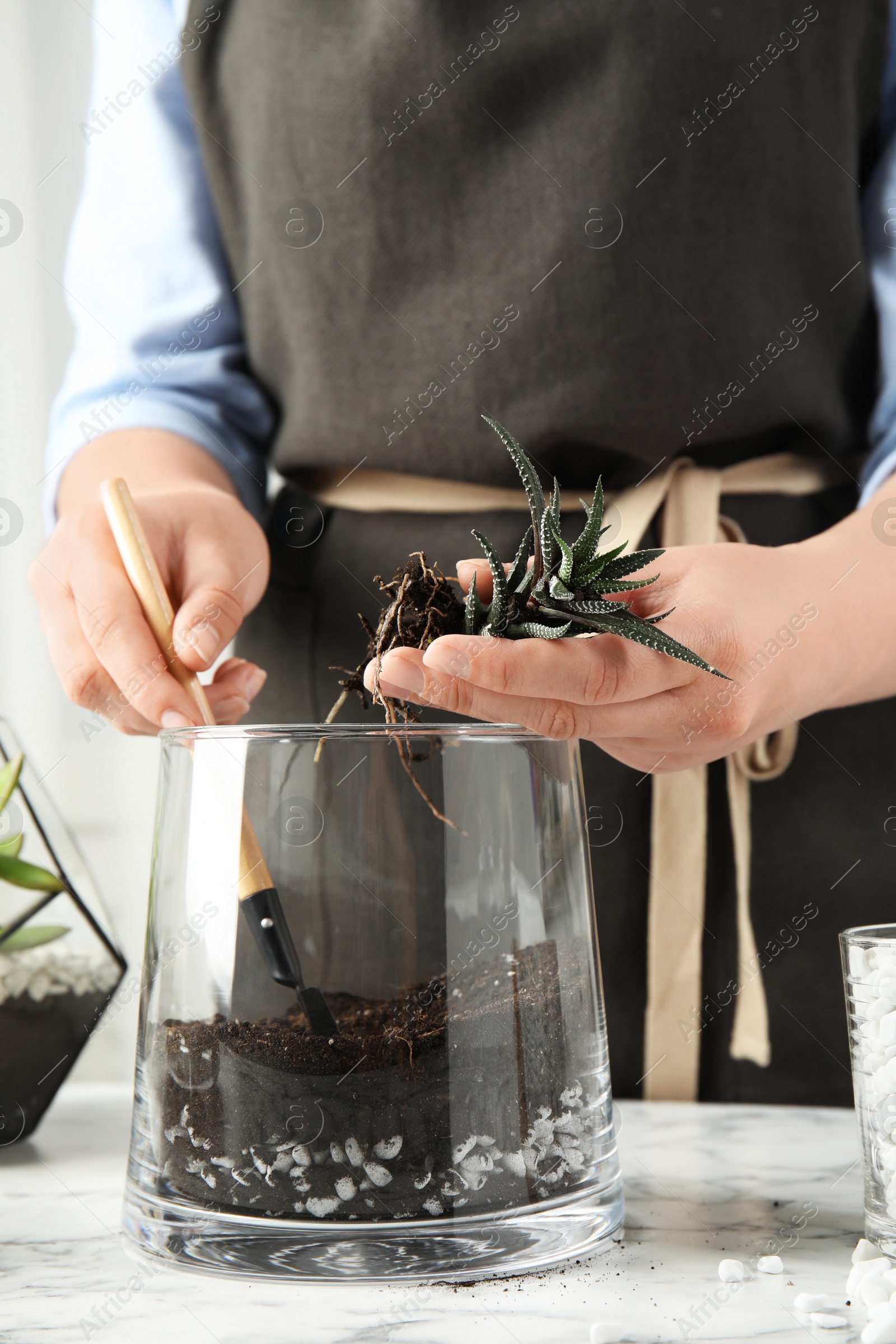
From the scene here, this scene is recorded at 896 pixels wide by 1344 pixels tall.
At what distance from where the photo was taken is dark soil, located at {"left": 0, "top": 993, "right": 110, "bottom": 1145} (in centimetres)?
66

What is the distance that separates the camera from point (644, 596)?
0.54 m

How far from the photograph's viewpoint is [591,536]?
0.45m

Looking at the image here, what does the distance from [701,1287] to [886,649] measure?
413 mm

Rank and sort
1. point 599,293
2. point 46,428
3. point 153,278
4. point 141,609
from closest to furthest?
point 141,609
point 599,293
point 153,278
point 46,428

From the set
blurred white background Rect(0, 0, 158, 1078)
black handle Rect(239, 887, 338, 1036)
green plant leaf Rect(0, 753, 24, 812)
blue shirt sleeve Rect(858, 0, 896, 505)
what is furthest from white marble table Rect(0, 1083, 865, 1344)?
blurred white background Rect(0, 0, 158, 1078)

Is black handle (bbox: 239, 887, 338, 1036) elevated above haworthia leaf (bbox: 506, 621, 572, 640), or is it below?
below

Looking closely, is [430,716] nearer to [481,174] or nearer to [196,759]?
[196,759]

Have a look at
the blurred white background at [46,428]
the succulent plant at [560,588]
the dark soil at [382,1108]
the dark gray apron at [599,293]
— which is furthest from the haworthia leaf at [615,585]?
the blurred white background at [46,428]

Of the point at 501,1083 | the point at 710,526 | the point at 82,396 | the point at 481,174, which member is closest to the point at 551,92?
the point at 481,174

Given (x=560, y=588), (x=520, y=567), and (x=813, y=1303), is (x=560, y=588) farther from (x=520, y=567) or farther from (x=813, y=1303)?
(x=813, y=1303)

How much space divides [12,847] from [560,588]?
1.38 feet

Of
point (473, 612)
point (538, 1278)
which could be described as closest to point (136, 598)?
point (473, 612)

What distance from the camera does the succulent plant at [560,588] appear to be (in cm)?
44

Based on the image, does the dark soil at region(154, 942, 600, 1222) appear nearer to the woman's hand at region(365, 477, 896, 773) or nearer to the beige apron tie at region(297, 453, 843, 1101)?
the woman's hand at region(365, 477, 896, 773)
